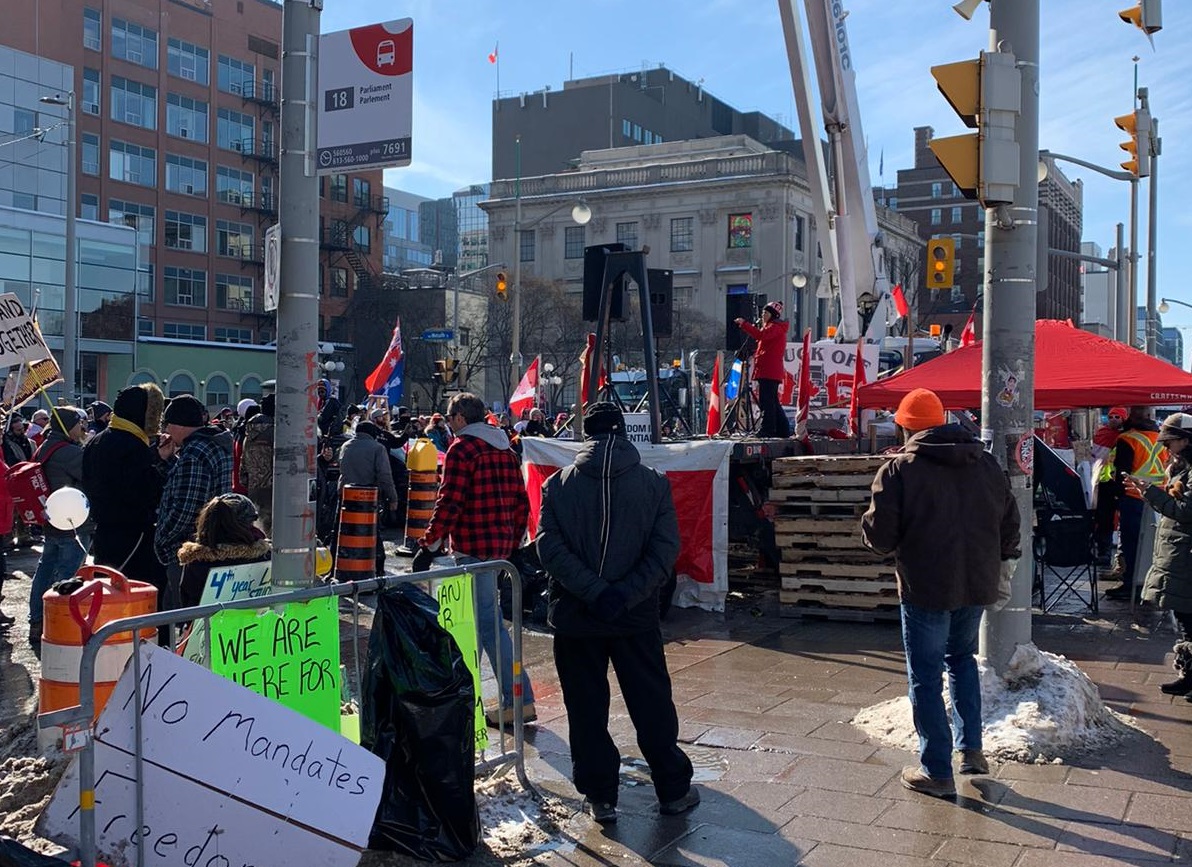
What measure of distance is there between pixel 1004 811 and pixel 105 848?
3.84m

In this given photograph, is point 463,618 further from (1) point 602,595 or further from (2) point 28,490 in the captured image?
(2) point 28,490

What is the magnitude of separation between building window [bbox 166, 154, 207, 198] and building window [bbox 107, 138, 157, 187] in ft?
2.99

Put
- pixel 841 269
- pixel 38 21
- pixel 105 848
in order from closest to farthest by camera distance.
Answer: pixel 105 848, pixel 841 269, pixel 38 21

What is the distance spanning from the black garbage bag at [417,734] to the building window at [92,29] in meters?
63.5

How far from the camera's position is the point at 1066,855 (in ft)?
16.3

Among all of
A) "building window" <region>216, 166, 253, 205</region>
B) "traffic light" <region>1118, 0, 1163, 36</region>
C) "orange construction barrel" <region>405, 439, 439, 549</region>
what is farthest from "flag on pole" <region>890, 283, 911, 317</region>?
"building window" <region>216, 166, 253, 205</region>

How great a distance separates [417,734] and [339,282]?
6864cm

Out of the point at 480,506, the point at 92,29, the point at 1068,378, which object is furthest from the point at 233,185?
the point at 480,506

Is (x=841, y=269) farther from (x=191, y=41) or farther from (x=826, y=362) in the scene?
(x=191, y=41)

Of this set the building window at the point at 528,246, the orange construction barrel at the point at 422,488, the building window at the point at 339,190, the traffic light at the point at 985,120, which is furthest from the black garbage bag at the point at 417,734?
the building window at the point at 528,246

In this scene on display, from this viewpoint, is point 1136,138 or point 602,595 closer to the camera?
point 602,595

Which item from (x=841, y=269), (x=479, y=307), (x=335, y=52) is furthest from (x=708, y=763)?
(x=479, y=307)

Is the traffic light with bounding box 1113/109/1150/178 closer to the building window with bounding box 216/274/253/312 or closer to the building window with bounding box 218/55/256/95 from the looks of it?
the building window with bounding box 216/274/253/312

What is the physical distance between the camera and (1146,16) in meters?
14.0
